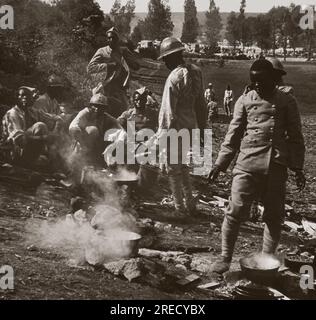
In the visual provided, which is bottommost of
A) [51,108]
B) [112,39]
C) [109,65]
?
[51,108]

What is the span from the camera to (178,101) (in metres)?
7.37

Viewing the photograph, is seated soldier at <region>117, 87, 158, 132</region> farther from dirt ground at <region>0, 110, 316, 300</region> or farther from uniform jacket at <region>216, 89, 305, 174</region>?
uniform jacket at <region>216, 89, 305, 174</region>

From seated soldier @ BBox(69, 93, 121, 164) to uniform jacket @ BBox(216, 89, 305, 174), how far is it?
3.90 meters

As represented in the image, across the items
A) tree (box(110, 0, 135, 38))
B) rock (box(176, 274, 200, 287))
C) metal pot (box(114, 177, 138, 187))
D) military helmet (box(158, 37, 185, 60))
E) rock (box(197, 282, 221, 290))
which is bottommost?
rock (box(197, 282, 221, 290))

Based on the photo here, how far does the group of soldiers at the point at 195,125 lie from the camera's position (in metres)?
5.28

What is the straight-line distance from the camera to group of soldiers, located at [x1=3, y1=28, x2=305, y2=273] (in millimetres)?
5281

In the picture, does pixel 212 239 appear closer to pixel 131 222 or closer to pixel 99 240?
pixel 131 222

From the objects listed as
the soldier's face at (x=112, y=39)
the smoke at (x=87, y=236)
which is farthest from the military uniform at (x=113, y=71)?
the smoke at (x=87, y=236)

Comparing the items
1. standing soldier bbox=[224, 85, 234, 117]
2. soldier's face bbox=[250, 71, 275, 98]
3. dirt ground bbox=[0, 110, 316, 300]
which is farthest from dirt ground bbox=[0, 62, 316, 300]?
standing soldier bbox=[224, 85, 234, 117]

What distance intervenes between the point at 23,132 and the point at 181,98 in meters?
2.64

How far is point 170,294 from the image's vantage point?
16.1ft

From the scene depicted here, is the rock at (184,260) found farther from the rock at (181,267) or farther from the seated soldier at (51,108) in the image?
the seated soldier at (51,108)

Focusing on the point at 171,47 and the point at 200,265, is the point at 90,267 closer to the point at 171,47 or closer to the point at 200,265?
the point at 200,265

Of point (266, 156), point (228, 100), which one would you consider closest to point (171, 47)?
point (266, 156)
